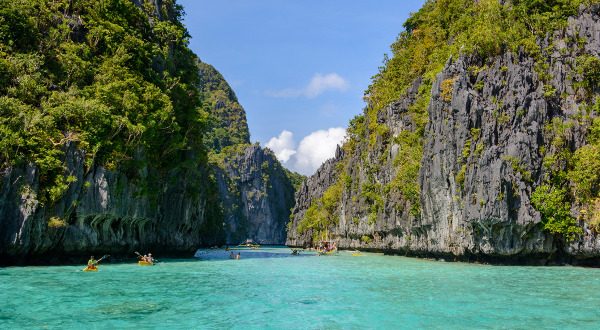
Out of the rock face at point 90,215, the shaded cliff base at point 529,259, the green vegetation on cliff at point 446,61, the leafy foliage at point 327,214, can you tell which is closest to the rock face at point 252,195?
the leafy foliage at point 327,214

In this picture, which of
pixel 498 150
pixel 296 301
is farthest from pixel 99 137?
pixel 498 150

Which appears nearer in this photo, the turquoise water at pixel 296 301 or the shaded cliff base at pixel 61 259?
the turquoise water at pixel 296 301

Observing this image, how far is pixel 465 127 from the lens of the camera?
109 feet

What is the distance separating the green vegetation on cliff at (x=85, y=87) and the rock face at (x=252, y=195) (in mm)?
91254

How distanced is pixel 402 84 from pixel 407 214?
1884 centimetres

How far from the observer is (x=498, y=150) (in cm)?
3050

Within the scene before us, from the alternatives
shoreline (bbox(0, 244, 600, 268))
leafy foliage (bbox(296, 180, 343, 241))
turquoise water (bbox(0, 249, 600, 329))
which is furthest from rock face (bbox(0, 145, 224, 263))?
leafy foliage (bbox(296, 180, 343, 241))

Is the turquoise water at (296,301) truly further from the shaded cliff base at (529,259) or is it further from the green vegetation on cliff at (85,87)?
the green vegetation on cliff at (85,87)

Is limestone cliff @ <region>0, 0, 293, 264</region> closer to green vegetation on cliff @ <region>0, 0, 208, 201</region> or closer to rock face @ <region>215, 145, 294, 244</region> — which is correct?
green vegetation on cliff @ <region>0, 0, 208, 201</region>

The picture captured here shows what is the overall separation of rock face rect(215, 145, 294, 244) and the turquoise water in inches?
4166

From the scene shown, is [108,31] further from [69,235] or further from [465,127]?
[465,127]

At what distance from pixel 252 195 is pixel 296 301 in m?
120

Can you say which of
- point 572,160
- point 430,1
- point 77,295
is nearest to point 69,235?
point 77,295

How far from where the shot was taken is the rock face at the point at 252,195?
130375mm
